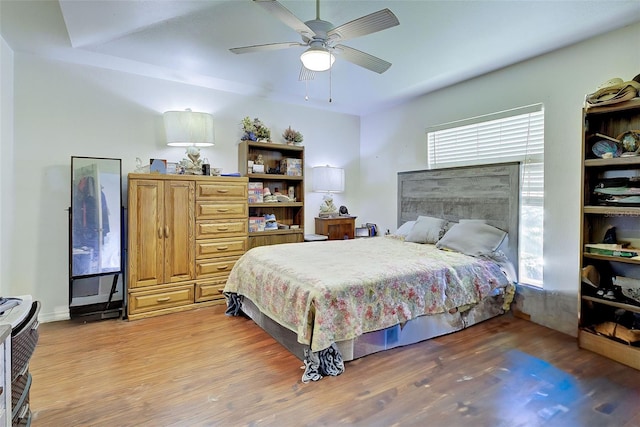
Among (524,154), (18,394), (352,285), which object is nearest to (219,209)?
(352,285)

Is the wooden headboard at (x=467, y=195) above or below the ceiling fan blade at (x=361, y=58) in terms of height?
below

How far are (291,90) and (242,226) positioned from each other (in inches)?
72.3

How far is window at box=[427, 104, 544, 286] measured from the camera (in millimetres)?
3174

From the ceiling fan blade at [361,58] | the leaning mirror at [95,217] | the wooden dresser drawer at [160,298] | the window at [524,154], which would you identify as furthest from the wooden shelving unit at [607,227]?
the leaning mirror at [95,217]

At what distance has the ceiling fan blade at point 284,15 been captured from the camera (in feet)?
5.84

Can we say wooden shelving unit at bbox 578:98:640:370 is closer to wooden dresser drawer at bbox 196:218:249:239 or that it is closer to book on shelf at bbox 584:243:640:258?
book on shelf at bbox 584:243:640:258

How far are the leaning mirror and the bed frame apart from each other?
1.46m

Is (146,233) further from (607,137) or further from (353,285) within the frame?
(607,137)

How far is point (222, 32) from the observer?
8.73ft

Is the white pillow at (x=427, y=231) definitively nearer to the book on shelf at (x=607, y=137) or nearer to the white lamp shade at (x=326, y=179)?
the white lamp shade at (x=326, y=179)

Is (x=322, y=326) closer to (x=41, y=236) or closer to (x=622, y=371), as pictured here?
(x=622, y=371)

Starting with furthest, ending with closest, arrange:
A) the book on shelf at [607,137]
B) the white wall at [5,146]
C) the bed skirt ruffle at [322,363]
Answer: the white wall at [5,146] → the book on shelf at [607,137] → the bed skirt ruffle at [322,363]

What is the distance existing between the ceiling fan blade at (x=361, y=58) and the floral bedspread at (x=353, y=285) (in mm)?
1585

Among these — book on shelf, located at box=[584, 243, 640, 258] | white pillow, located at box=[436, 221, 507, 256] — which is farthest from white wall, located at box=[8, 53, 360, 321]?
book on shelf, located at box=[584, 243, 640, 258]
